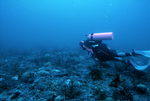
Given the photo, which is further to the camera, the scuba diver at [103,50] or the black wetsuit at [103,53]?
the black wetsuit at [103,53]

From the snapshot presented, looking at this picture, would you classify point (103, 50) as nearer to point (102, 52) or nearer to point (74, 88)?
point (102, 52)

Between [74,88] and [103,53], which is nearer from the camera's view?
[74,88]

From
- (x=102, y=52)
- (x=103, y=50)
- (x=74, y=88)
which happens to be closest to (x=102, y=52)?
(x=102, y=52)

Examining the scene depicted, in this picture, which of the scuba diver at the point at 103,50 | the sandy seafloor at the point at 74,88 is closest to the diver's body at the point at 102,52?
the scuba diver at the point at 103,50

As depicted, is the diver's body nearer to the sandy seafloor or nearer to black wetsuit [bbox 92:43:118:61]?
black wetsuit [bbox 92:43:118:61]

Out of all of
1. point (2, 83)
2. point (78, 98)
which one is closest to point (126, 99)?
point (78, 98)

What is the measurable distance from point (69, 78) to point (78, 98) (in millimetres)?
1424

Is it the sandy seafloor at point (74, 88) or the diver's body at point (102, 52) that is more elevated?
the diver's body at point (102, 52)

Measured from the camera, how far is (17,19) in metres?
165

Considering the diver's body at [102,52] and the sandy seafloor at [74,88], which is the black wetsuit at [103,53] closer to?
the diver's body at [102,52]

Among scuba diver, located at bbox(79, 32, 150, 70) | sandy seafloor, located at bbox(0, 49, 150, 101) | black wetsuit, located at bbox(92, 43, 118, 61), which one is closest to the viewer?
sandy seafloor, located at bbox(0, 49, 150, 101)

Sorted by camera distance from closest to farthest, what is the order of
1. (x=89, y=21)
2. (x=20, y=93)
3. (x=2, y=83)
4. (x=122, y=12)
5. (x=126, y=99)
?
(x=126, y=99) → (x=20, y=93) → (x=2, y=83) → (x=122, y=12) → (x=89, y=21)

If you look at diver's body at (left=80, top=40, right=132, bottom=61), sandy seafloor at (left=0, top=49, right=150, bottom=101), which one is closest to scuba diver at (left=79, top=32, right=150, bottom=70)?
diver's body at (left=80, top=40, right=132, bottom=61)

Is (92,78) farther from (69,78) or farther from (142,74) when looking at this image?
(142,74)
